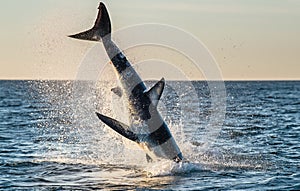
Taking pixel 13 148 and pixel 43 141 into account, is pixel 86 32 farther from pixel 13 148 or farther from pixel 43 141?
pixel 43 141

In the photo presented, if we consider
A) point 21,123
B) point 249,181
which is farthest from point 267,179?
point 21,123

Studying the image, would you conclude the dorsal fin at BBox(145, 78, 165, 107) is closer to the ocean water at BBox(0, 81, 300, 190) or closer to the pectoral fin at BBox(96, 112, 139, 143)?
the pectoral fin at BBox(96, 112, 139, 143)

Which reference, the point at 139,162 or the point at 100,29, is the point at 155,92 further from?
the point at 139,162

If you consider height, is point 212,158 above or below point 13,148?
below

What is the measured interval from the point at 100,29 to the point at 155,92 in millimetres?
2695

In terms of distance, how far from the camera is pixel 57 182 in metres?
20.2

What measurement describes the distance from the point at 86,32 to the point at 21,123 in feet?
74.6

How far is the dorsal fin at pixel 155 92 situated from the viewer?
20703 millimetres

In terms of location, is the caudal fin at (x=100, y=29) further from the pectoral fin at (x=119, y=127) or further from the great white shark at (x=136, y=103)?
the pectoral fin at (x=119, y=127)

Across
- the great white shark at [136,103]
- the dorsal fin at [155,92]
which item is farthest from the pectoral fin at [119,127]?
the dorsal fin at [155,92]

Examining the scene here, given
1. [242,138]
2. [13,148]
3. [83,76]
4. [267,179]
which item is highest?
[83,76]

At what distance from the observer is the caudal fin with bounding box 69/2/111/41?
2181 centimetres

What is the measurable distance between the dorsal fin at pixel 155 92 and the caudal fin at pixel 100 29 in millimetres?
2294

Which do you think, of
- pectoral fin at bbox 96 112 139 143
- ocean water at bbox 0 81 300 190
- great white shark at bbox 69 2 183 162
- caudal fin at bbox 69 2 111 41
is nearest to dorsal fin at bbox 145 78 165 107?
great white shark at bbox 69 2 183 162
